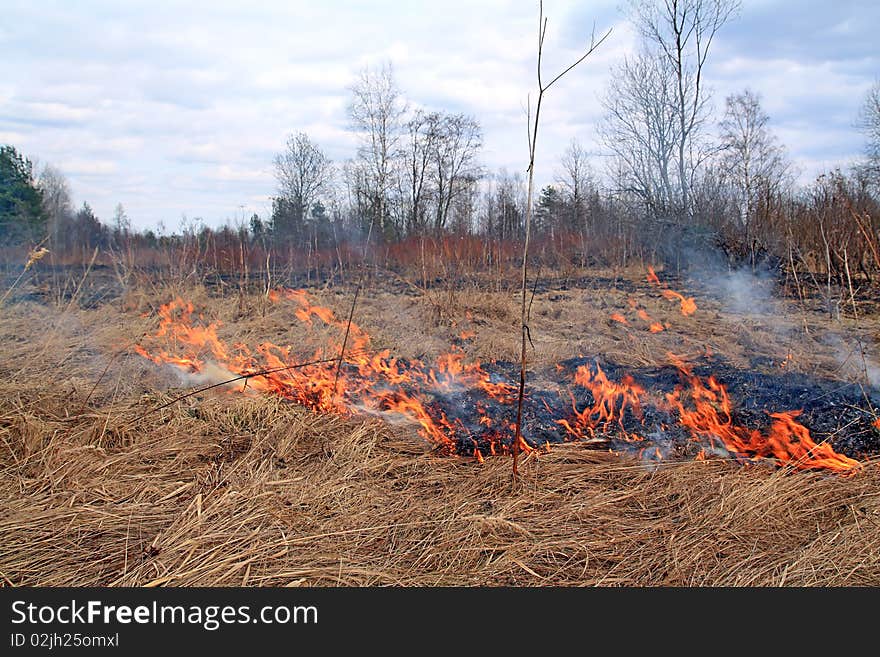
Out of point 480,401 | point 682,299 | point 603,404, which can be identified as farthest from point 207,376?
point 682,299

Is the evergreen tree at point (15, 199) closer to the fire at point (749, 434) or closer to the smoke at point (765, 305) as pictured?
the fire at point (749, 434)

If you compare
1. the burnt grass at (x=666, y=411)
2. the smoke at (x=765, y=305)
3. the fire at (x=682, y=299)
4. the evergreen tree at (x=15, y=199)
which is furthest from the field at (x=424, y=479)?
the evergreen tree at (x=15, y=199)

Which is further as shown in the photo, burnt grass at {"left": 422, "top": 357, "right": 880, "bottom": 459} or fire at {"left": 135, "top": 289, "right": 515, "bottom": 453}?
fire at {"left": 135, "top": 289, "right": 515, "bottom": 453}

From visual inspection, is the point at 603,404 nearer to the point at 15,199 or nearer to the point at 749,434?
the point at 749,434

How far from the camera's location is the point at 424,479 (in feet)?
10.6

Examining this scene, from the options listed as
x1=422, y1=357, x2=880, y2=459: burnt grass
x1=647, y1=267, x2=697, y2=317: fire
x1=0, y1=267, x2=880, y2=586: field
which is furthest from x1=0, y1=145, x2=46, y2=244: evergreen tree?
x1=647, y1=267, x2=697, y2=317: fire

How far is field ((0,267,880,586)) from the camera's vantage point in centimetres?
236

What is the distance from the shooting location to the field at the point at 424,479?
2355 millimetres

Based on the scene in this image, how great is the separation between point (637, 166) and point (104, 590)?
2113cm

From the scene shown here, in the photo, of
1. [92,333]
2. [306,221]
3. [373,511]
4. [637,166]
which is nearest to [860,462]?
[373,511]

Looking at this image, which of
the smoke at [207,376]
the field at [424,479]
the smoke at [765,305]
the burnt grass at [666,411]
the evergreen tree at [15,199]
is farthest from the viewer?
the evergreen tree at [15,199]

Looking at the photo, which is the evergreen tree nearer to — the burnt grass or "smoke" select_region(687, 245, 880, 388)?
the burnt grass

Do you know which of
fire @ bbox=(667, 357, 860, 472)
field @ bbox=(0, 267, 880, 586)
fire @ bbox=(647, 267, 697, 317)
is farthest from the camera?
fire @ bbox=(647, 267, 697, 317)

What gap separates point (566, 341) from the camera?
23.6ft
